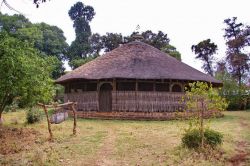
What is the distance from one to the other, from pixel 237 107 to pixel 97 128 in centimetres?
2342

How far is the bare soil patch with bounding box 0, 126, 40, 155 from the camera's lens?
36.2ft

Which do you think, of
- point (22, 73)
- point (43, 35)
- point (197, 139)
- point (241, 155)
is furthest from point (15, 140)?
point (43, 35)

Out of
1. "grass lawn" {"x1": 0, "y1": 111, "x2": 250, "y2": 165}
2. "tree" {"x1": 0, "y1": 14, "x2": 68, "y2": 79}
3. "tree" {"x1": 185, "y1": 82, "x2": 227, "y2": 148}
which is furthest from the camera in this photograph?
"tree" {"x1": 0, "y1": 14, "x2": 68, "y2": 79}

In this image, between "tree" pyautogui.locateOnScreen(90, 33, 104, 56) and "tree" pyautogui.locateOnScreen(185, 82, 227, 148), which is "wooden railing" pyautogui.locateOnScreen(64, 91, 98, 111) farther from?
"tree" pyautogui.locateOnScreen(90, 33, 104, 56)

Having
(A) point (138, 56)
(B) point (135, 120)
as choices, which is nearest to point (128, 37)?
(A) point (138, 56)

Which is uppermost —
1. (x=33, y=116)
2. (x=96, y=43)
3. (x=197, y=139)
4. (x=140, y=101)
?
(x=96, y=43)

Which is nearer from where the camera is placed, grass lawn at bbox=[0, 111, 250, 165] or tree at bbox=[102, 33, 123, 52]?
grass lawn at bbox=[0, 111, 250, 165]

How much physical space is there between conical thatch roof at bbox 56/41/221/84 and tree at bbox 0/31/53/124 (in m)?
8.51

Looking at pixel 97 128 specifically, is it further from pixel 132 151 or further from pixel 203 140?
pixel 203 140

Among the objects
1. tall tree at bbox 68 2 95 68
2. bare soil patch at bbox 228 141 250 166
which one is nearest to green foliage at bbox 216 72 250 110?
tall tree at bbox 68 2 95 68

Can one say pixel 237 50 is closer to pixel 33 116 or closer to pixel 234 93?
pixel 234 93

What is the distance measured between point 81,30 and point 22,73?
41.8 meters

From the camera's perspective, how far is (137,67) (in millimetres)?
23141

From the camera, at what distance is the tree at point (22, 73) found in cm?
1174
